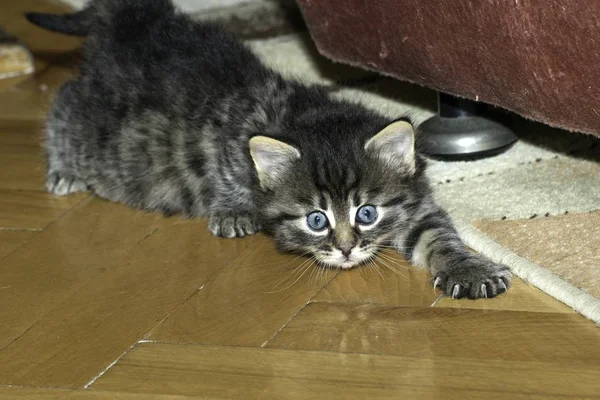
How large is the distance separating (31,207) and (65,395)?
3.58 feet

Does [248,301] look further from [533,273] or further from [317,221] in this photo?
[533,273]

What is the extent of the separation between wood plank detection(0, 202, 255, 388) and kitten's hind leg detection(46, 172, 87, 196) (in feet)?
0.46

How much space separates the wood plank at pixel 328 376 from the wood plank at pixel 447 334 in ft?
0.11

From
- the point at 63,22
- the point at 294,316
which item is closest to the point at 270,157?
the point at 294,316

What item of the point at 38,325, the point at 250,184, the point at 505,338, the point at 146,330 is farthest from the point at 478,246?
the point at 38,325

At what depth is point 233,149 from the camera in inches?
103

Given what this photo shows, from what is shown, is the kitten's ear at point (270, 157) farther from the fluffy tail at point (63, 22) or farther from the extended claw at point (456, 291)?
the fluffy tail at point (63, 22)

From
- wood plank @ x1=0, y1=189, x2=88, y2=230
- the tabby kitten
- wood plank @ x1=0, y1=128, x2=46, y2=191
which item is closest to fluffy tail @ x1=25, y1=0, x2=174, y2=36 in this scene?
the tabby kitten

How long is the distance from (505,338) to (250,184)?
0.88 meters

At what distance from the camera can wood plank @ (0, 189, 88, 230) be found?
2.79m

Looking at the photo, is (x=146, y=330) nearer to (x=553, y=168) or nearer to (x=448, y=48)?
(x=448, y=48)

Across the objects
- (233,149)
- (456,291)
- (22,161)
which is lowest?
(22,161)

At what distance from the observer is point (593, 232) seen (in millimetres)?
2328

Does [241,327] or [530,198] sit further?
[530,198]
